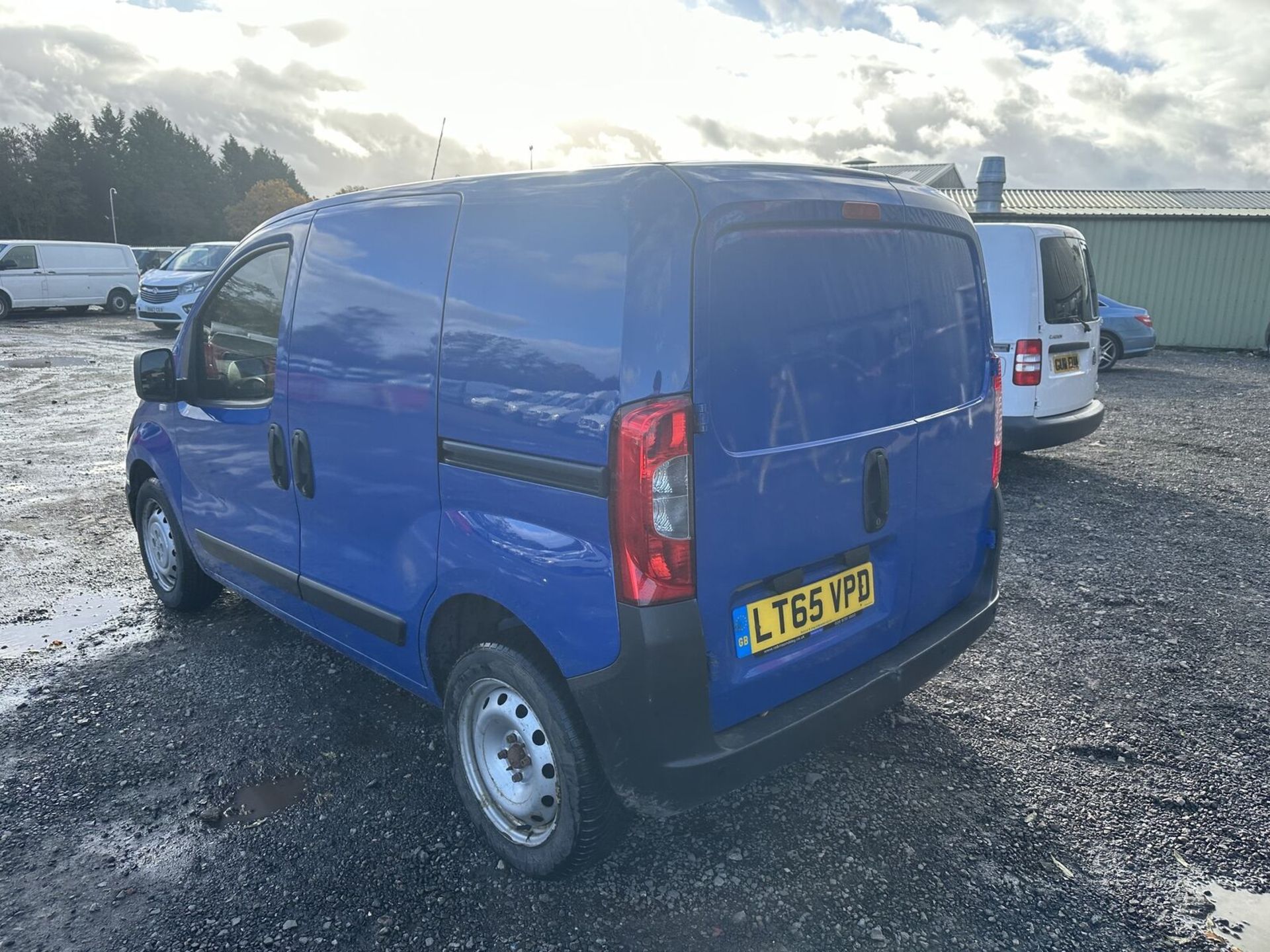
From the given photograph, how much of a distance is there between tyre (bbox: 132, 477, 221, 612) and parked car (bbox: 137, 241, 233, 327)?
46.0ft

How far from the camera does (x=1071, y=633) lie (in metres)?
4.29

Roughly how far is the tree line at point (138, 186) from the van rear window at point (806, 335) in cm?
7298

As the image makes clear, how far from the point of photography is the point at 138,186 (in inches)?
3019

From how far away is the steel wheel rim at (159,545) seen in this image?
14.9 ft

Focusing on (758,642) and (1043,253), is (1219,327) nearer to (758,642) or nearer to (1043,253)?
(1043,253)

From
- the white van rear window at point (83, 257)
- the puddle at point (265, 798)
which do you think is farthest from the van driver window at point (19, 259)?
the puddle at point (265, 798)

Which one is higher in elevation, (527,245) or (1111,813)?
(527,245)

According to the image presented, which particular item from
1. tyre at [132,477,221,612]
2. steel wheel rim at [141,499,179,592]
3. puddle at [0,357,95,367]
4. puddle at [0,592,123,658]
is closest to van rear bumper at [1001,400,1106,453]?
tyre at [132,477,221,612]

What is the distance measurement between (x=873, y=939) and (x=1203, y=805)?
1.35 m

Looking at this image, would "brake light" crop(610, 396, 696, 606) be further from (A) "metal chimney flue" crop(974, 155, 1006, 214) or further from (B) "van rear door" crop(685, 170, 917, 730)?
(A) "metal chimney flue" crop(974, 155, 1006, 214)

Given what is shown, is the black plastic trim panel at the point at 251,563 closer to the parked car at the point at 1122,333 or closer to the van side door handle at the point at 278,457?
the van side door handle at the point at 278,457

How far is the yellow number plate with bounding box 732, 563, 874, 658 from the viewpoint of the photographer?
2.36 meters

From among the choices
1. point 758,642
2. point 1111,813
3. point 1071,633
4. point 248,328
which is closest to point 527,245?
point 758,642

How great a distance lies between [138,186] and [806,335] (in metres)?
89.3
